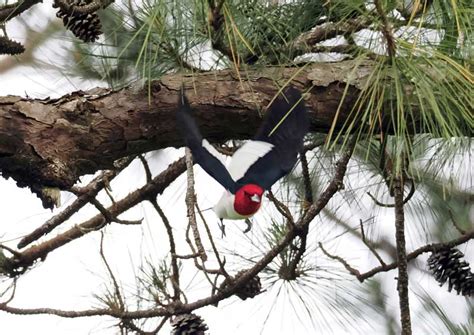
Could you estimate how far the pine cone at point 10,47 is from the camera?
1482 millimetres

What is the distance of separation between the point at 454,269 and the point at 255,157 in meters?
0.63

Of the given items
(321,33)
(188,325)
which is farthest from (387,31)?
(188,325)

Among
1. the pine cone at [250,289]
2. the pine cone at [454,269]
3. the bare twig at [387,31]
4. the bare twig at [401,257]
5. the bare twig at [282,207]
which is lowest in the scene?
the bare twig at [401,257]

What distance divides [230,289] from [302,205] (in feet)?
0.82

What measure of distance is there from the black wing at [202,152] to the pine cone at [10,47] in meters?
0.38

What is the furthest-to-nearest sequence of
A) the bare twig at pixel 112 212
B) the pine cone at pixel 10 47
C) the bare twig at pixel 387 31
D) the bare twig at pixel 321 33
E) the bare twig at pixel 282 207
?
the bare twig at pixel 112 212 < the pine cone at pixel 10 47 < the bare twig at pixel 282 207 < the bare twig at pixel 321 33 < the bare twig at pixel 387 31

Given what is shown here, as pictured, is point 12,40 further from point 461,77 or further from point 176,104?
point 461,77

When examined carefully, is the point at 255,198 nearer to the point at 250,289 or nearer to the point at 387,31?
the point at 387,31

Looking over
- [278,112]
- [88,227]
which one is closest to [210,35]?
[278,112]

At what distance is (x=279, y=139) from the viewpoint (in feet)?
3.73

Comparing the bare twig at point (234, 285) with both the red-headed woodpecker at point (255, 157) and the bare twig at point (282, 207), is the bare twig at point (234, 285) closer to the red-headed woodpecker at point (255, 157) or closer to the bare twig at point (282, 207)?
the bare twig at point (282, 207)

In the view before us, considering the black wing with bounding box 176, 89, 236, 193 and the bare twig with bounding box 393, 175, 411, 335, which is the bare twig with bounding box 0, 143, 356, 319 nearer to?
the bare twig with bounding box 393, 175, 411, 335

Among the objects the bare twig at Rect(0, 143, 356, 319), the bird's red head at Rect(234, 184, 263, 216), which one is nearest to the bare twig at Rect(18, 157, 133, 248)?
the bare twig at Rect(0, 143, 356, 319)

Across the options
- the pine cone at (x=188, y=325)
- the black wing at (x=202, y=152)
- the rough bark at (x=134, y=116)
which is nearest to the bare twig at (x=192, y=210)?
the black wing at (x=202, y=152)
